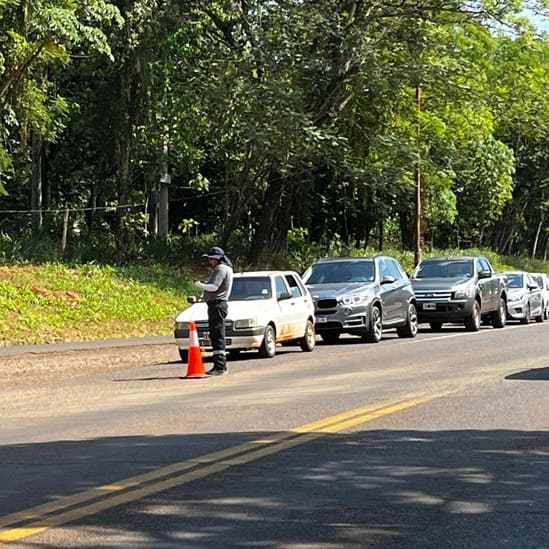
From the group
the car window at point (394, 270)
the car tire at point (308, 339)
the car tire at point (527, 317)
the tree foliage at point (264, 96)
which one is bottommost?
the car tire at point (527, 317)

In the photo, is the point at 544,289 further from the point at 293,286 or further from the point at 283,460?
the point at 283,460

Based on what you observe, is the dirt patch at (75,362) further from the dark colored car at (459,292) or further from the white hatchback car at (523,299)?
the white hatchback car at (523,299)

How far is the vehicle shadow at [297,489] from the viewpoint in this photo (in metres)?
6.52

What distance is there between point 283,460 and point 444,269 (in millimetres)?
21033

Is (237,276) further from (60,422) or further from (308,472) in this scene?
(308,472)

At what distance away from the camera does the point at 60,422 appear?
11.8 metres

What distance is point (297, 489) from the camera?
7.78 m

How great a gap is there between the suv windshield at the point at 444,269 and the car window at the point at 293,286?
28.0 ft

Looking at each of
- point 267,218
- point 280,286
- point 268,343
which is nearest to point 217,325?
point 268,343

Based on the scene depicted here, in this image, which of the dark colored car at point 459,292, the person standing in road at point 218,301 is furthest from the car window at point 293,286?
the dark colored car at point 459,292

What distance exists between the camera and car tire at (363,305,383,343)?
77.3ft

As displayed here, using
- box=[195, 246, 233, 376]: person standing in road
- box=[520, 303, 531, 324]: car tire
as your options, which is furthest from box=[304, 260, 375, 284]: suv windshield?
box=[520, 303, 531, 324]: car tire

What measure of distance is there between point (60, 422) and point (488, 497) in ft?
18.5

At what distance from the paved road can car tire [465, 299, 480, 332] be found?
11.3m
